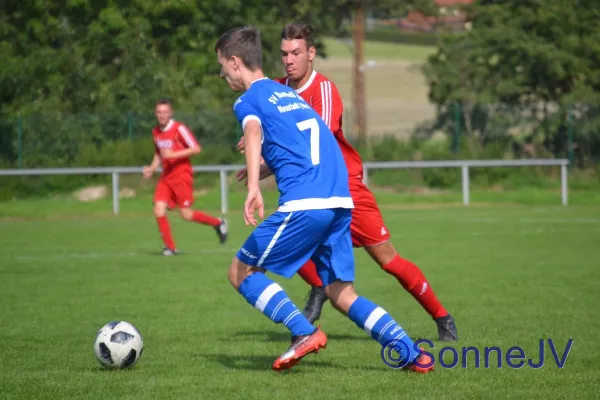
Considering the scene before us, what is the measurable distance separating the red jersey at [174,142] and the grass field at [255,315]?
109 cm

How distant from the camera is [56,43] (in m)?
34.6

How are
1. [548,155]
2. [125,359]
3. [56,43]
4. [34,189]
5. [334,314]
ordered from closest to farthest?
[125,359] < [334,314] < [34,189] < [548,155] < [56,43]

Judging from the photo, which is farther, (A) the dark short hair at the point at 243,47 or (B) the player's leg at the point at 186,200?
(B) the player's leg at the point at 186,200

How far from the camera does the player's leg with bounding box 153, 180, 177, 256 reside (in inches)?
560

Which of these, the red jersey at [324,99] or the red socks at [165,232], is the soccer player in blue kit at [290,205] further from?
the red socks at [165,232]

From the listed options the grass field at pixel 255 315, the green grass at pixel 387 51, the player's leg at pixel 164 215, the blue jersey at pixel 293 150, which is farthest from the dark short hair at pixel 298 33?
the green grass at pixel 387 51

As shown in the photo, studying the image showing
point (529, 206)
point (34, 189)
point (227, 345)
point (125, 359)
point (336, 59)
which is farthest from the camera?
point (336, 59)

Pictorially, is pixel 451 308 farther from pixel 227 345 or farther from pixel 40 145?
pixel 40 145

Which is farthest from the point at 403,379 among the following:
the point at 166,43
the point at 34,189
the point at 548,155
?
the point at 166,43

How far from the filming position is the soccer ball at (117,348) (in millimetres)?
6367

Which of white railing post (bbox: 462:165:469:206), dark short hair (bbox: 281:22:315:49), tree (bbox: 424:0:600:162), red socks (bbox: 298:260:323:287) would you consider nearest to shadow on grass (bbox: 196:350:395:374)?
red socks (bbox: 298:260:323:287)

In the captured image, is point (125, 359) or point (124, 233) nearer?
point (125, 359)

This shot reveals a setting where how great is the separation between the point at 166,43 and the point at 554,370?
29.7 metres

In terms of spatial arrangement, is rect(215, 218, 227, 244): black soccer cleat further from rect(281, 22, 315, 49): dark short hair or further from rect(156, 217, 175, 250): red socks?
rect(281, 22, 315, 49): dark short hair
